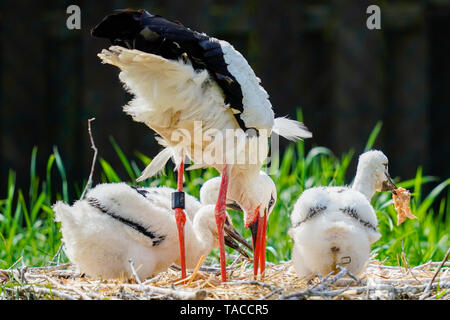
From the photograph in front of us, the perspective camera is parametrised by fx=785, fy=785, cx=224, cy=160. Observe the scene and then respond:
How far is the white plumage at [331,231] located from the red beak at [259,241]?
337 mm

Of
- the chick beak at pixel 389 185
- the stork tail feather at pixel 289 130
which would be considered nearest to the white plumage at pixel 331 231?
the chick beak at pixel 389 185

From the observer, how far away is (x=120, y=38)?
3414 mm

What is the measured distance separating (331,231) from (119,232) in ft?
3.41

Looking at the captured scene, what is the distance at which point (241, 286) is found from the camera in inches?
142

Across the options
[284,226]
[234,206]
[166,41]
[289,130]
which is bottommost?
[284,226]

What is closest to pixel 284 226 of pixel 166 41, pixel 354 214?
pixel 354 214

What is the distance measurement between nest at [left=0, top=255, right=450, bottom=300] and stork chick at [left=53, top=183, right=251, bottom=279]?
0.10 metres

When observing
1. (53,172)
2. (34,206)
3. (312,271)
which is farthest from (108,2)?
(312,271)

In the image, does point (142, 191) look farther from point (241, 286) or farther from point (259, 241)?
point (241, 286)

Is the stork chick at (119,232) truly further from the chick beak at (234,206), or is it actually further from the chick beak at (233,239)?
the chick beak at (234,206)

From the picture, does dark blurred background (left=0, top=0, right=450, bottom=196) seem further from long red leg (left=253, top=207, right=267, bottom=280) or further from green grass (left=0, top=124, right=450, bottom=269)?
long red leg (left=253, top=207, right=267, bottom=280)

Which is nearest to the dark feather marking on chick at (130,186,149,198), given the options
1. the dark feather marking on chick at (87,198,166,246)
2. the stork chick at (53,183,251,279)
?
the stork chick at (53,183,251,279)

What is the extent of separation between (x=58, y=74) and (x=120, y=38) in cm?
334

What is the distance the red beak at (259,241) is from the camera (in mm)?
4148
